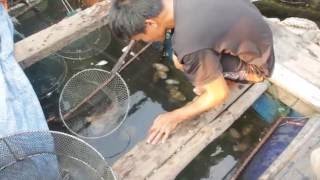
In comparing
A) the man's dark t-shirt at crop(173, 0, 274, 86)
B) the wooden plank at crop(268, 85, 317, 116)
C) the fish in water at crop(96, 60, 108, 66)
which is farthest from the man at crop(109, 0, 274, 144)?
the fish in water at crop(96, 60, 108, 66)

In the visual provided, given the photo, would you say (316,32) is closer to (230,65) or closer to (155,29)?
(230,65)

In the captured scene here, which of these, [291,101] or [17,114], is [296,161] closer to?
[291,101]

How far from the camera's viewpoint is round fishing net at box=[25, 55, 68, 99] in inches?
205

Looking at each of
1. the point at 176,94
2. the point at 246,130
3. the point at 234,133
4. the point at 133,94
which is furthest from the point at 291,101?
the point at 133,94

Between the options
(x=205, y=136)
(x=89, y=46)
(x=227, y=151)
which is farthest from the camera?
(x=89, y=46)

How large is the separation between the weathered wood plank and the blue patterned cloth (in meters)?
2.37

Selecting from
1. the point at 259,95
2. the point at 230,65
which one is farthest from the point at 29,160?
the point at 259,95

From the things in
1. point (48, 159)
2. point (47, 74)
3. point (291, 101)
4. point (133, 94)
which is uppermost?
point (48, 159)

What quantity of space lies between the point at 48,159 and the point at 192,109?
50.7 inches

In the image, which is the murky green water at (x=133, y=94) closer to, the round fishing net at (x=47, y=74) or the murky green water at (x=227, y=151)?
the round fishing net at (x=47, y=74)

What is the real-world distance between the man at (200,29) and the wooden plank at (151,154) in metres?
0.64

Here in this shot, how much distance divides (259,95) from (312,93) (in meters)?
0.51

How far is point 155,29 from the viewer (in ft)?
10.3

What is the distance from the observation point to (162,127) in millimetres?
3879
